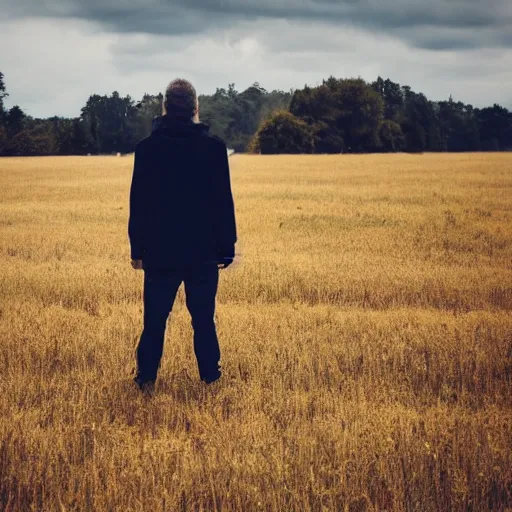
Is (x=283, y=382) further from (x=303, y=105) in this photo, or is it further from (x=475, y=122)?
(x=475, y=122)

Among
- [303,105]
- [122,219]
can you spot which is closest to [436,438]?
[122,219]

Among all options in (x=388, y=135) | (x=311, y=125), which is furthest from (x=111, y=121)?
(x=388, y=135)

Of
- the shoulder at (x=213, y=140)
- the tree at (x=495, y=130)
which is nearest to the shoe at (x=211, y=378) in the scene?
the shoulder at (x=213, y=140)

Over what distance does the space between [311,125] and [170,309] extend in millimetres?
92756

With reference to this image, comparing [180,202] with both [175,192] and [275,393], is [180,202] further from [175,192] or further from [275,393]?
[275,393]

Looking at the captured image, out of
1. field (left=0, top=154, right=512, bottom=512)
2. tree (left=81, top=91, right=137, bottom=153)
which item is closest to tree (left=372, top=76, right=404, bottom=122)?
tree (left=81, top=91, right=137, bottom=153)

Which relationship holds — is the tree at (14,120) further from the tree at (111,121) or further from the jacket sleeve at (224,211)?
the jacket sleeve at (224,211)

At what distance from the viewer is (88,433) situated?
15.5ft

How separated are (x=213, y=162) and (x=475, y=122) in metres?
138

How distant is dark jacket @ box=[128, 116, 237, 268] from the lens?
5.03 metres

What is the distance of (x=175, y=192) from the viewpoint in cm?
505

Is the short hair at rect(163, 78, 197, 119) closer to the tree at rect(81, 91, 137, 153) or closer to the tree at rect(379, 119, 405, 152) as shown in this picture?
the tree at rect(379, 119, 405, 152)

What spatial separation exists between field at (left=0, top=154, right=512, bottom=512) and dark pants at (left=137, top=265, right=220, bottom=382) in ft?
0.74

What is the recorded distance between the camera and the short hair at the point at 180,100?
16.3ft
